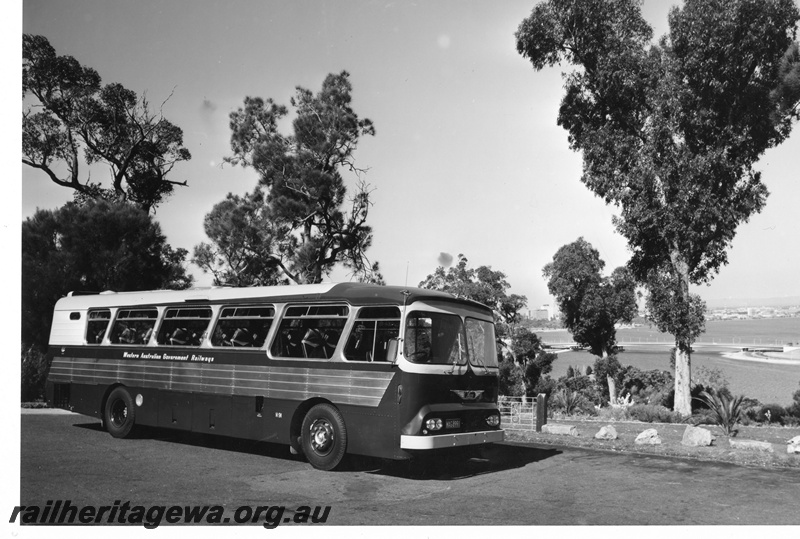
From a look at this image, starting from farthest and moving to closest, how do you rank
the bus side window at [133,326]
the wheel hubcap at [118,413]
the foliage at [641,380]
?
the foliage at [641,380] → the wheel hubcap at [118,413] → the bus side window at [133,326]

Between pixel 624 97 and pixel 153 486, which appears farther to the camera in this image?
pixel 624 97

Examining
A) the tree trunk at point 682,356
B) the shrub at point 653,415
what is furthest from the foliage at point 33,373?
the tree trunk at point 682,356

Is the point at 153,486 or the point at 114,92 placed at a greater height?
the point at 114,92

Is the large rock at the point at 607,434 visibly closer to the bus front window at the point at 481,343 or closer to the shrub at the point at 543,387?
the bus front window at the point at 481,343

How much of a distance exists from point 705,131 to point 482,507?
18775mm

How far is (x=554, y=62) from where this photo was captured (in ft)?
82.5

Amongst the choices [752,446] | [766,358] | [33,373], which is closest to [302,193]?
[33,373]

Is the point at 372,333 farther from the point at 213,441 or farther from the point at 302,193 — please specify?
the point at 302,193

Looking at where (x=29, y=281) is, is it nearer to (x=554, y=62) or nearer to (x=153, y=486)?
(x=153, y=486)

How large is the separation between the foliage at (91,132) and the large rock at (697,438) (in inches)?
597

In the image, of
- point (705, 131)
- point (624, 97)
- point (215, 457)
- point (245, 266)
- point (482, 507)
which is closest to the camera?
point (482, 507)

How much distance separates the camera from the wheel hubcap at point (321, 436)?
392 inches

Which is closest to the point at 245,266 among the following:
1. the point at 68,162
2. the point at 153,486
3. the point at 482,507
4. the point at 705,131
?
the point at 68,162
